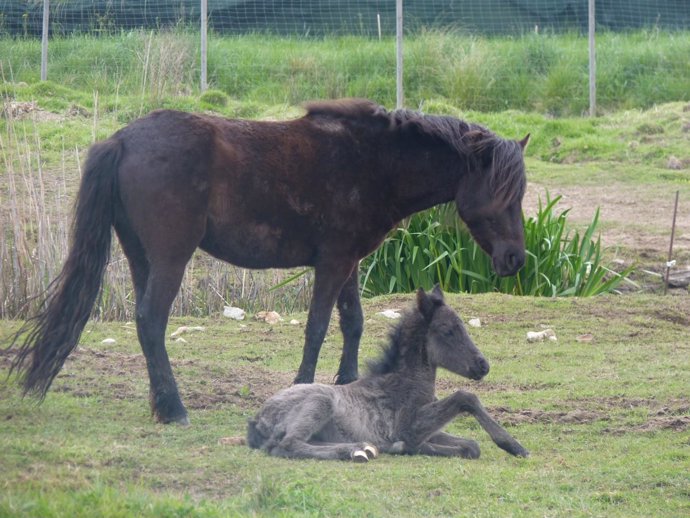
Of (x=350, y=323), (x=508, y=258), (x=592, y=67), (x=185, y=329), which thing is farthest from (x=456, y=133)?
(x=592, y=67)

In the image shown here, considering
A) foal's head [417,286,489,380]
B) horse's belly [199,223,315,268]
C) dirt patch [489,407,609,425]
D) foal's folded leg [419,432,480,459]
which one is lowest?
dirt patch [489,407,609,425]

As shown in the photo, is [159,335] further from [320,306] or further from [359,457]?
[359,457]

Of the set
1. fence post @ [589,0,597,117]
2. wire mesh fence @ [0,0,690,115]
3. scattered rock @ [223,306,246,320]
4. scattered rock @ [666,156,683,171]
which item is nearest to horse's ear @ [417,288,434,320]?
scattered rock @ [223,306,246,320]

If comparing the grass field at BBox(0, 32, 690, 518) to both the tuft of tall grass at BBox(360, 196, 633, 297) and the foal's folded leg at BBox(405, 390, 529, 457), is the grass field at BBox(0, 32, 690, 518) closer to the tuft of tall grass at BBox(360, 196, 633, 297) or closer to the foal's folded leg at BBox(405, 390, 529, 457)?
the foal's folded leg at BBox(405, 390, 529, 457)

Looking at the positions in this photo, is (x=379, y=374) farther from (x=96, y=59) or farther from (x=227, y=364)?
(x=96, y=59)

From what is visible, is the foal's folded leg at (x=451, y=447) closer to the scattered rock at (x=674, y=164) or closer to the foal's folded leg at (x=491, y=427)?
the foal's folded leg at (x=491, y=427)

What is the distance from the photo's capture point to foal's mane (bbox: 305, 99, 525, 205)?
781 centimetres

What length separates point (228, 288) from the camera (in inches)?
473

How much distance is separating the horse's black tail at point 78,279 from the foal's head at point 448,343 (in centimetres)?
204

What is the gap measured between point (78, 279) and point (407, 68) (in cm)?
1285

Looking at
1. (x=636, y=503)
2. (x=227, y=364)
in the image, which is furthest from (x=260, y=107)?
(x=636, y=503)

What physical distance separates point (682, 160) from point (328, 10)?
25.6 ft

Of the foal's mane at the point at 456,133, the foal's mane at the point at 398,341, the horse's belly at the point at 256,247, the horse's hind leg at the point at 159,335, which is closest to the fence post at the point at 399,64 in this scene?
the foal's mane at the point at 456,133

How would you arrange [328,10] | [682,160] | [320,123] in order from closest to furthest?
[320,123], [682,160], [328,10]
